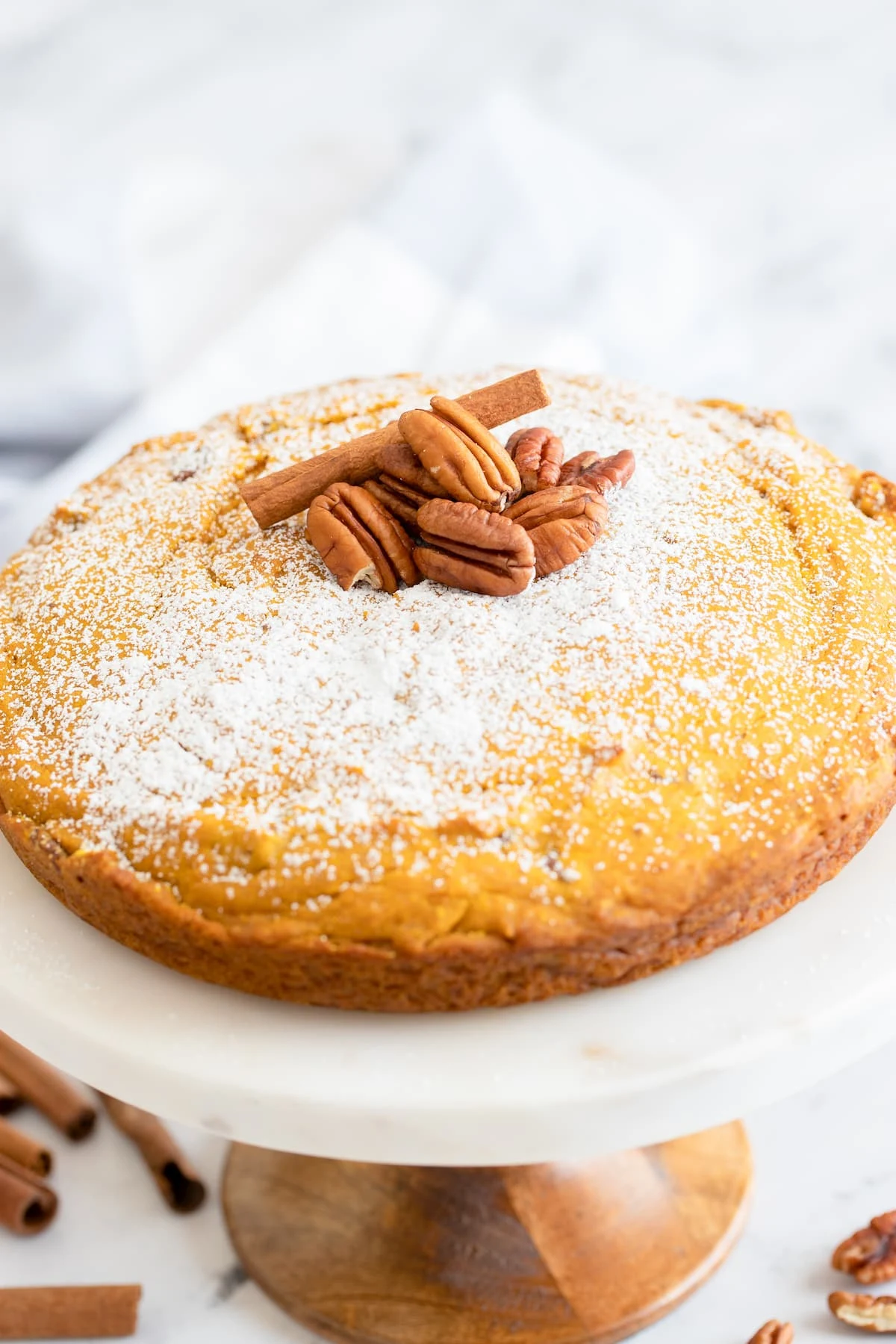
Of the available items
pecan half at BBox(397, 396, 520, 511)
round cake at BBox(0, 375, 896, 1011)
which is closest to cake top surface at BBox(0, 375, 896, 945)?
round cake at BBox(0, 375, 896, 1011)

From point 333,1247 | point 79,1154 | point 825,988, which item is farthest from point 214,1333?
point 825,988

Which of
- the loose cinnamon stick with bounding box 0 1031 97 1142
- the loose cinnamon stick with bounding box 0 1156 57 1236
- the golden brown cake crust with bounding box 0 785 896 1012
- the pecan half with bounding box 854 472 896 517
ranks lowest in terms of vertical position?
the loose cinnamon stick with bounding box 0 1156 57 1236

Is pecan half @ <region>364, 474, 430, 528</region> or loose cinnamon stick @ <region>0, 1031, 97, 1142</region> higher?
pecan half @ <region>364, 474, 430, 528</region>

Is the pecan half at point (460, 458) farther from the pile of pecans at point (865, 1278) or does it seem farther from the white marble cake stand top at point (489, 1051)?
the pile of pecans at point (865, 1278)

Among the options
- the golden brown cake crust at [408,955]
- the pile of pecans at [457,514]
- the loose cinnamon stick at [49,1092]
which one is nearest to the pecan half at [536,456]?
the pile of pecans at [457,514]

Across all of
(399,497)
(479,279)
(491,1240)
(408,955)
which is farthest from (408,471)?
(479,279)

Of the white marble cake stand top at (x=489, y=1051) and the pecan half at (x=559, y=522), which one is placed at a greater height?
the pecan half at (x=559, y=522)

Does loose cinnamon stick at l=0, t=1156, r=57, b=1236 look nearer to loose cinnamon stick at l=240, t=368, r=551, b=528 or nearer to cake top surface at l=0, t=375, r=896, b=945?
cake top surface at l=0, t=375, r=896, b=945

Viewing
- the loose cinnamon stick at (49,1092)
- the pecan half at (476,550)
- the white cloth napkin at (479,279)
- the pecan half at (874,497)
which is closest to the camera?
the pecan half at (476,550)

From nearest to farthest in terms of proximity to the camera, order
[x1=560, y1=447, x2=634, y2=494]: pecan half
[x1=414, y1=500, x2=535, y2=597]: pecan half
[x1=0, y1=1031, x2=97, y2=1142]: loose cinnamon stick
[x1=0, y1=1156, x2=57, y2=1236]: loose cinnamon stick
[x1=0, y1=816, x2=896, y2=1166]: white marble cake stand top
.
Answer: [x1=0, y1=816, x2=896, y2=1166]: white marble cake stand top, [x1=414, y1=500, x2=535, y2=597]: pecan half, [x1=560, y1=447, x2=634, y2=494]: pecan half, [x1=0, y1=1156, x2=57, y2=1236]: loose cinnamon stick, [x1=0, y1=1031, x2=97, y2=1142]: loose cinnamon stick
